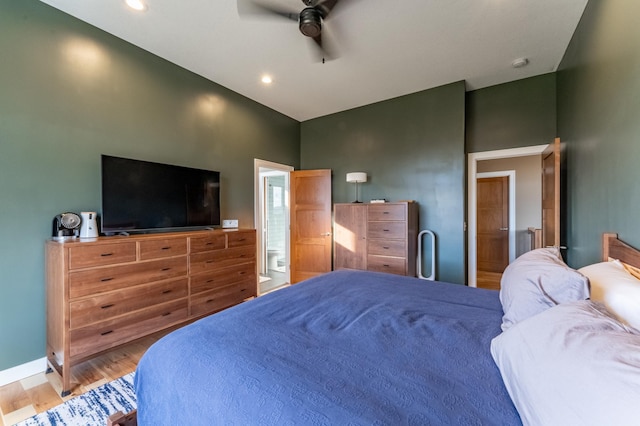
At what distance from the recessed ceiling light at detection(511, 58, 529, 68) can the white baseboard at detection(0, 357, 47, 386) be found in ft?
18.2

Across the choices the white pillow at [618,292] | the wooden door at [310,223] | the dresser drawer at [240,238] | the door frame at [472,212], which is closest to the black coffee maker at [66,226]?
the dresser drawer at [240,238]

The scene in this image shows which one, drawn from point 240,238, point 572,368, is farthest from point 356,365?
point 240,238

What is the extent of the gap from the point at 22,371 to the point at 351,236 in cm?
353

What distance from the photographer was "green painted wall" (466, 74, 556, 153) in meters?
3.38

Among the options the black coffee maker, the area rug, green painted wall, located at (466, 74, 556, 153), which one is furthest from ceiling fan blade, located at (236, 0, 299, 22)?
green painted wall, located at (466, 74, 556, 153)

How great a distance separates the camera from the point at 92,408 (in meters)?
1.73

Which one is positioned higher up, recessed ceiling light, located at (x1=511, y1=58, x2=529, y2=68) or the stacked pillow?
recessed ceiling light, located at (x1=511, y1=58, x2=529, y2=68)

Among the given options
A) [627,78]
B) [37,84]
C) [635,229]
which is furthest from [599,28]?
[37,84]

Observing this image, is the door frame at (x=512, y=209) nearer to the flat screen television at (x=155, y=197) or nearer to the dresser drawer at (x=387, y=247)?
the dresser drawer at (x=387, y=247)

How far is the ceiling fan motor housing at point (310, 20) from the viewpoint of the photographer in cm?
197

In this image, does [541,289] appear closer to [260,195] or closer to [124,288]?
[124,288]

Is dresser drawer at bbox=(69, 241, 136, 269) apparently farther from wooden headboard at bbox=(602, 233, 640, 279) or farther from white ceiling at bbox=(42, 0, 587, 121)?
wooden headboard at bbox=(602, 233, 640, 279)

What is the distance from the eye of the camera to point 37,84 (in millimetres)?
2162

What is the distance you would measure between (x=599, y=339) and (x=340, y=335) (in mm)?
829
